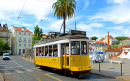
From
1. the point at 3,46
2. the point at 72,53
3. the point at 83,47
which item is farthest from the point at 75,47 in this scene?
the point at 3,46

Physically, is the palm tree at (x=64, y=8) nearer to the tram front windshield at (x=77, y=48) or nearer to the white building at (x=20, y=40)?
the tram front windshield at (x=77, y=48)

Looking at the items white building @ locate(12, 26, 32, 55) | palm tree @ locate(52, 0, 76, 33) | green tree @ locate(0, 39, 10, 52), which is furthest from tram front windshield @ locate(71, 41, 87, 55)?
white building @ locate(12, 26, 32, 55)

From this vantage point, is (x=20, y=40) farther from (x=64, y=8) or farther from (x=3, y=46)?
(x=64, y=8)

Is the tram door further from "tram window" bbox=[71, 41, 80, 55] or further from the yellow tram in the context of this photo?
"tram window" bbox=[71, 41, 80, 55]

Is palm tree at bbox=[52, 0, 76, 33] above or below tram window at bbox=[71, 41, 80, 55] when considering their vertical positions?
above

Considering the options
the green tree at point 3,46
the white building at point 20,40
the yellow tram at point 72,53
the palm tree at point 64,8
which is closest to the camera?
the yellow tram at point 72,53

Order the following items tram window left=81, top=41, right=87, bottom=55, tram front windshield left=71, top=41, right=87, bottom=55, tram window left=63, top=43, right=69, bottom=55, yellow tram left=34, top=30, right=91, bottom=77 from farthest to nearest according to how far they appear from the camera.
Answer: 1. tram window left=63, top=43, right=69, bottom=55
2. tram window left=81, top=41, right=87, bottom=55
3. tram front windshield left=71, top=41, right=87, bottom=55
4. yellow tram left=34, top=30, right=91, bottom=77

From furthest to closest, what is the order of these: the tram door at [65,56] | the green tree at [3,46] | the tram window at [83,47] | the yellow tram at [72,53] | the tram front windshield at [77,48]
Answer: the green tree at [3,46]
the tram door at [65,56]
the tram window at [83,47]
the tram front windshield at [77,48]
the yellow tram at [72,53]

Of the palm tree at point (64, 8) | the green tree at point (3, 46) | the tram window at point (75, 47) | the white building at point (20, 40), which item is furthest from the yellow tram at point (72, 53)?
the white building at point (20, 40)

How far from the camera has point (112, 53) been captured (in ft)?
290

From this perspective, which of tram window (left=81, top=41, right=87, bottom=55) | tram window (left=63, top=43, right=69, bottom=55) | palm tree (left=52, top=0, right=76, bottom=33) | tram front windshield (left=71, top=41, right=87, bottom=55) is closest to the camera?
tram front windshield (left=71, top=41, right=87, bottom=55)

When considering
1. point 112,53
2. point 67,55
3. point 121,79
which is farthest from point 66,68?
point 112,53

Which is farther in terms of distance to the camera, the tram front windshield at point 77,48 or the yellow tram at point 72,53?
the tram front windshield at point 77,48

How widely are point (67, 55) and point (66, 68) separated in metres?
1.03
